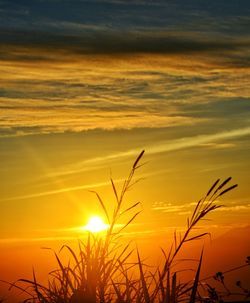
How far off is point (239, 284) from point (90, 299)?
416 inches

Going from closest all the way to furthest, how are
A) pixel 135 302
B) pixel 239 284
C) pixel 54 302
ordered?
pixel 135 302 < pixel 54 302 < pixel 239 284

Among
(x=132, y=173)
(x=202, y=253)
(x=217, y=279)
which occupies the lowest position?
(x=202, y=253)

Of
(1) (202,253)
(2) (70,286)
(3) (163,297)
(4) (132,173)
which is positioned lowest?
(3) (163,297)

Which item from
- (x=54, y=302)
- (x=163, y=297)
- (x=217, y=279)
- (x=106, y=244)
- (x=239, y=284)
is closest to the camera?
(x=163, y=297)

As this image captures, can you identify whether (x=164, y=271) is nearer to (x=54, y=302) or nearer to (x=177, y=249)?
(x=177, y=249)

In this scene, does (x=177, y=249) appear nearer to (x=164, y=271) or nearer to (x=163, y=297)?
(x=164, y=271)

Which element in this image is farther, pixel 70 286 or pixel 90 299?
pixel 70 286

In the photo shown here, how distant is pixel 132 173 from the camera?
5047 millimetres

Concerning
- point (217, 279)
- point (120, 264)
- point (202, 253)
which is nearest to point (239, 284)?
point (217, 279)

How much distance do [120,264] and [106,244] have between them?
0.30m

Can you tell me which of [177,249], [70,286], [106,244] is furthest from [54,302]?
[177,249]

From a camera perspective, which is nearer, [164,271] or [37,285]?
[164,271]

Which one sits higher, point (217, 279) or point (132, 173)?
point (217, 279)

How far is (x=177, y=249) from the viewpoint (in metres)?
4.84
